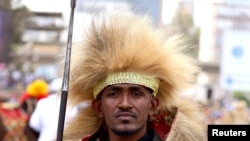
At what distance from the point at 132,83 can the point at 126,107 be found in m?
0.11

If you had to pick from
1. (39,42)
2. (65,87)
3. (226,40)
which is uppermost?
(39,42)

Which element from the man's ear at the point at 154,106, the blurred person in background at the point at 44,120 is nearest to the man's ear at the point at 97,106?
the man's ear at the point at 154,106

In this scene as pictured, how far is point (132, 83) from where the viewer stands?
2869 millimetres

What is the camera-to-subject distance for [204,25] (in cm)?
2267

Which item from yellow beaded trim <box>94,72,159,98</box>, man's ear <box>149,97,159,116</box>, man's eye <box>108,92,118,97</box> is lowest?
man's ear <box>149,97,159,116</box>

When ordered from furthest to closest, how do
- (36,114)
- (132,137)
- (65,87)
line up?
1. (36,114)
2. (132,137)
3. (65,87)

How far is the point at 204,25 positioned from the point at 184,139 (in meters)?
19.9

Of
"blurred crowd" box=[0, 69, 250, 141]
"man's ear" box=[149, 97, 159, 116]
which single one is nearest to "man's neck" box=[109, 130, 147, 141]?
"man's ear" box=[149, 97, 159, 116]

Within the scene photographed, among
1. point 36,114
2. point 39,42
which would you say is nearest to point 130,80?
point 36,114

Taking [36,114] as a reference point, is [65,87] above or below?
above

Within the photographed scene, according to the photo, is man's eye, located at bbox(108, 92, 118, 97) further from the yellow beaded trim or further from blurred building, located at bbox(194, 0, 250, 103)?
blurred building, located at bbox(194, 0, 250, 103)

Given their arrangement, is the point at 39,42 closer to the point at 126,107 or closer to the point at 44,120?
the point at 44,120

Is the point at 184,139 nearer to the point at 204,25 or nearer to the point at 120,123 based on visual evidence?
the point at 120,123

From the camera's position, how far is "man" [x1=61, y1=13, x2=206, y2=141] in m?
2.87
